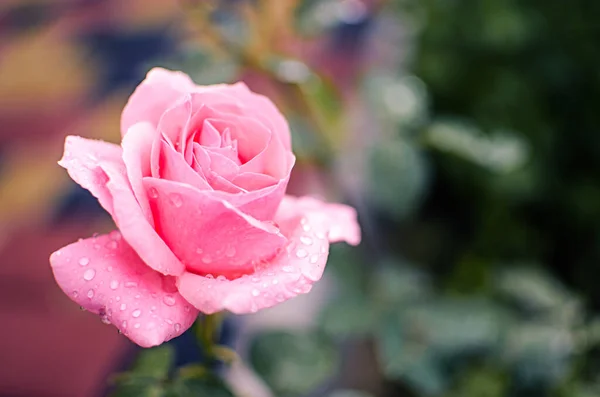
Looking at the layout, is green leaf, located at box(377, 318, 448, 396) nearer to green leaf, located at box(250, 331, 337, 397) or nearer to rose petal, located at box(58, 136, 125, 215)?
green leaf, located at box(250, 331, 337, 397)

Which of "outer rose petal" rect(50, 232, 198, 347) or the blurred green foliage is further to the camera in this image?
the blurred green foliage

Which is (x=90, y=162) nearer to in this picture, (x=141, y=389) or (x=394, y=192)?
(x=141, y=389)

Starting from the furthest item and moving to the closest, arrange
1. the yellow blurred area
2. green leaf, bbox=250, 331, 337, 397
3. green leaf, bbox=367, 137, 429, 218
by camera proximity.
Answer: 1. the yellow blurred area
2. green leaf, bbox=367, 137, 429, 218
3. green leaf, bbox=250, 331, 337, 397

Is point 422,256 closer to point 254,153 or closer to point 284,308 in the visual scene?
point 284,308

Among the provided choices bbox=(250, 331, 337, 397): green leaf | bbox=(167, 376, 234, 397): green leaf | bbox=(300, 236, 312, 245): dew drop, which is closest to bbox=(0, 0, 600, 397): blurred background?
bbox=(250, 331, 337, 397): green leaf

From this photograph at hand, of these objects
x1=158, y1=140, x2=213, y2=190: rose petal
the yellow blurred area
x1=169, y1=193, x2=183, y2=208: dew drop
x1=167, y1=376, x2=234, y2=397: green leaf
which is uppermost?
x1=158, y1=140, x2=213, y2=190: rose petal

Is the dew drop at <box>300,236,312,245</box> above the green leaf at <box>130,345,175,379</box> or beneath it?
above

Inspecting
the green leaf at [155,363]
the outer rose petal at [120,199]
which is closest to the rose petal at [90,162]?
the outer rose petal at [120,199]

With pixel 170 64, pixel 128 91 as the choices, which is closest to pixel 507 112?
pixel 170 64
